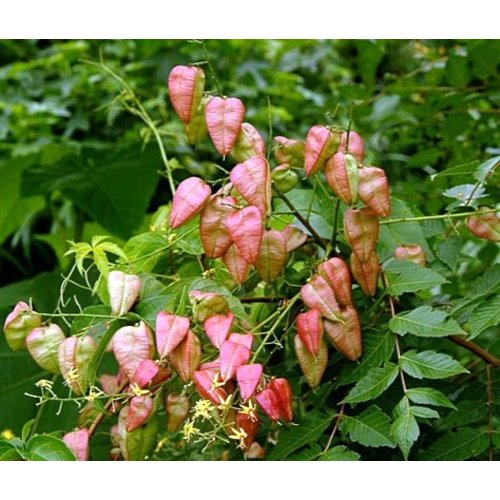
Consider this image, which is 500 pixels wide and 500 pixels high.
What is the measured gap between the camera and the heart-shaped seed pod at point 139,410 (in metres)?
0.50

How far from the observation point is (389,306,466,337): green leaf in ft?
1.68

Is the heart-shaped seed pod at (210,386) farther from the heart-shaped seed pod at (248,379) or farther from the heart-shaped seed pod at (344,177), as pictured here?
the heart-shaped seed pod at (344,177)

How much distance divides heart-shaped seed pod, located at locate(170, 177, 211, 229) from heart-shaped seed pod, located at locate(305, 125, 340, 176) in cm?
7

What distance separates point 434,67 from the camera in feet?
3.75

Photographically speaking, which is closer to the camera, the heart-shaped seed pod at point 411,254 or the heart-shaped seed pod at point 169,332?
the heart-shaped seed pod at point 169,332

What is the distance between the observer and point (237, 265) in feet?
1.71

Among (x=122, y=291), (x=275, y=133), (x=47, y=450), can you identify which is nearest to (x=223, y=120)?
(x=122, y=291)

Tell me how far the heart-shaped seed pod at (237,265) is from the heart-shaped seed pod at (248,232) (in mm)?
26

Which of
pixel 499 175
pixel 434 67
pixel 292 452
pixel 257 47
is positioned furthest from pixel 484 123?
pixel 257 47

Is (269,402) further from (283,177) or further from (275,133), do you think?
(275,133)

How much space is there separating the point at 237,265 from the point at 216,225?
0.03 metres

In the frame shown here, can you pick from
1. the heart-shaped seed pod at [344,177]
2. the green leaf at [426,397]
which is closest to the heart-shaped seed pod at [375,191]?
the heart-shaped seed pod at [344,177]

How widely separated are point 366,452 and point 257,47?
1512 mm
